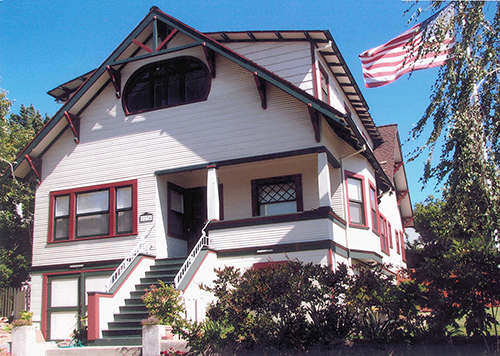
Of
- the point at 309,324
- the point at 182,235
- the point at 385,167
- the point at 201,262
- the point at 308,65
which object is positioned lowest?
the point at 309,324

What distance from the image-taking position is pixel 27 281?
85.5ft

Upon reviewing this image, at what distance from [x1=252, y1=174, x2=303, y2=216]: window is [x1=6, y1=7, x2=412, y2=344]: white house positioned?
0.04m

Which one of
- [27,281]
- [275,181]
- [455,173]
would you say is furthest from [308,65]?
[27,281]

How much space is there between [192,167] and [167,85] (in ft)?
10.7

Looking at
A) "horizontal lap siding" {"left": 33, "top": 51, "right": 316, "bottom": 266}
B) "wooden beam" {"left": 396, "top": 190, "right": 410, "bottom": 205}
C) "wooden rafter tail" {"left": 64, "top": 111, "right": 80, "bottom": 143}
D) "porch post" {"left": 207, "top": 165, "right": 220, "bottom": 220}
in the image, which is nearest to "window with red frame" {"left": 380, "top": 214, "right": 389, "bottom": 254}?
"wooden beam" {"left": 396, "top": 190, "right": 410, "bottom": 205}

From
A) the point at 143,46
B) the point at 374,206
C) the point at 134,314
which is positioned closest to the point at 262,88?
the point at 143,46

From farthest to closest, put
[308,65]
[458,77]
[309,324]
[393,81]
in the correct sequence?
[308,65] < [393,81] < [458,77] < [309,324]

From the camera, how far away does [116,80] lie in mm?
16859

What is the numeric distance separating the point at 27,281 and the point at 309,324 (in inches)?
862

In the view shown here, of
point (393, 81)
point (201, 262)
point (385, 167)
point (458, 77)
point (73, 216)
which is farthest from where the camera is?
point (385, 167)

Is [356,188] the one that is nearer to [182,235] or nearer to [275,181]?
[275,181]

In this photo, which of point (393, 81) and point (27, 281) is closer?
point (393, 81)

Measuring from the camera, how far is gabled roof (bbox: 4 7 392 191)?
14.6 meters

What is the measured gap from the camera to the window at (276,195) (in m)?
15.9
